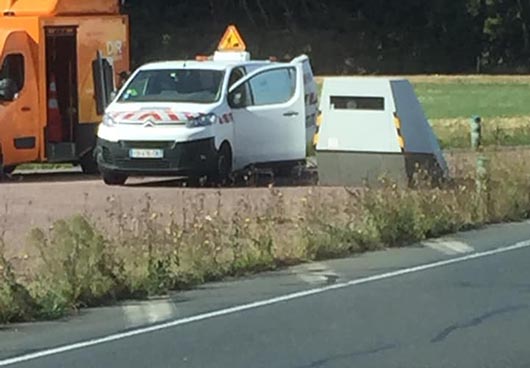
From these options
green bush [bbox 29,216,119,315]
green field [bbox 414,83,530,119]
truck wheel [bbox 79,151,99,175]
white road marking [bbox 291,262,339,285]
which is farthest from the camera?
green field [bbox 414,83,530,119]

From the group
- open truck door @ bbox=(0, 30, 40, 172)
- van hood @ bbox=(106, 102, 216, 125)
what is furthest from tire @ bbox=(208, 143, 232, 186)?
open truck door @ bbox=(0, 30, 40, 172)

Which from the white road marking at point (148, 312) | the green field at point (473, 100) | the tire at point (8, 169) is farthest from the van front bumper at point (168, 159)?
the green field at point (473, 100)

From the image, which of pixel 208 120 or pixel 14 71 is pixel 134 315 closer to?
pixel 208 120

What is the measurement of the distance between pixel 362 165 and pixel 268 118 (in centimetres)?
240

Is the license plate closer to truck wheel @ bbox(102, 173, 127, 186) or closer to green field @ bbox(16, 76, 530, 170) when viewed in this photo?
truck wheel @ bbox(102, 173, 127, 186)

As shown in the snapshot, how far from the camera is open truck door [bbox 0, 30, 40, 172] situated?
2350 centimetres

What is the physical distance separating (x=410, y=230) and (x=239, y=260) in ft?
9.26

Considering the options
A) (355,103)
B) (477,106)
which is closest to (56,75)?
(355,103)

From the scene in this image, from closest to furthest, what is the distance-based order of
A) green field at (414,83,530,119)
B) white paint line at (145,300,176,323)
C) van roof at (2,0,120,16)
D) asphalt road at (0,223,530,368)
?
asphalt road at (0,223,530,368)
white paint line at (145,300,176,323)
van roof at (2,0,120,16)
green field at (414,83,530,119)

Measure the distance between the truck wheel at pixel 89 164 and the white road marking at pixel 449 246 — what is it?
10.8 meters

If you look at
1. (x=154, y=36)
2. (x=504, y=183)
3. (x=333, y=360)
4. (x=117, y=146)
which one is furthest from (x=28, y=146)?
(x=154, y=36)

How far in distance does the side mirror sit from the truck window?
409cm

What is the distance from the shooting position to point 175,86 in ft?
73.4

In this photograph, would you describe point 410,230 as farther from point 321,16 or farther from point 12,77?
point 321,16
